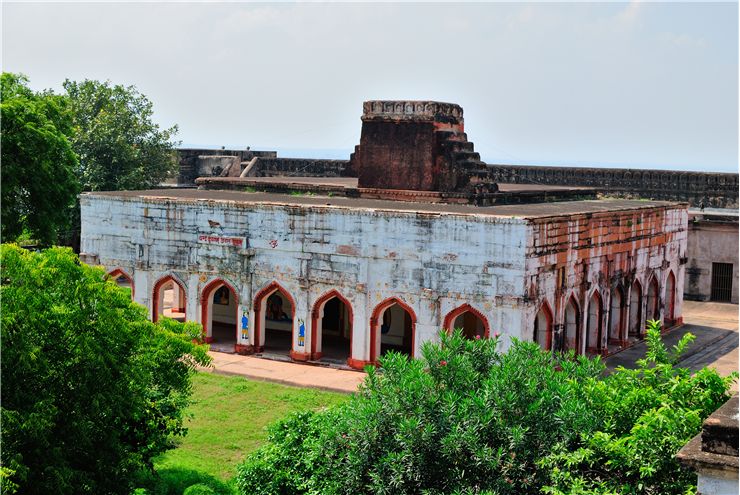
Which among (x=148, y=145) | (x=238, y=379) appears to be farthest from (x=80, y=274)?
(x=148, y=145)

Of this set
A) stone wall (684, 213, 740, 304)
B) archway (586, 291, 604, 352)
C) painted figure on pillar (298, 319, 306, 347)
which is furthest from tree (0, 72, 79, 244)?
stone wall (684, 213, 740, 304)

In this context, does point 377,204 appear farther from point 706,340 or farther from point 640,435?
point 640,435

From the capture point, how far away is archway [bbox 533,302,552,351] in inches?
953

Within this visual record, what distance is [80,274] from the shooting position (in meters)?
14.5

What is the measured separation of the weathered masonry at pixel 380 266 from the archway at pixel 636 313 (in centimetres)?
4

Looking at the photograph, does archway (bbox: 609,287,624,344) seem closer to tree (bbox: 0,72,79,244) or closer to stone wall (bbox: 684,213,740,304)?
stone wall (bbox: 684,213,740,304)

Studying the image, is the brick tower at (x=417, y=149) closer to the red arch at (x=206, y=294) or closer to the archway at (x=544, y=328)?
the archway at (x=544, y=328)

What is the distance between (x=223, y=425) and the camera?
20359 mm

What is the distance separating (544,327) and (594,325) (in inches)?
140

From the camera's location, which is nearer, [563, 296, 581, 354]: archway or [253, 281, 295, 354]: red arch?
[563, 296, 581, 354]: archway

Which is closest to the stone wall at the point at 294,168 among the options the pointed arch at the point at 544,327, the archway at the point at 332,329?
the archway at the point at 332,329

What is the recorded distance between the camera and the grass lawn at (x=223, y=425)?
17047 millimetres

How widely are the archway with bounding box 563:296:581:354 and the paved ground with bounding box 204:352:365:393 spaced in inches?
218

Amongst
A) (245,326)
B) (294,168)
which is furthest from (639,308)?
(294,168)
